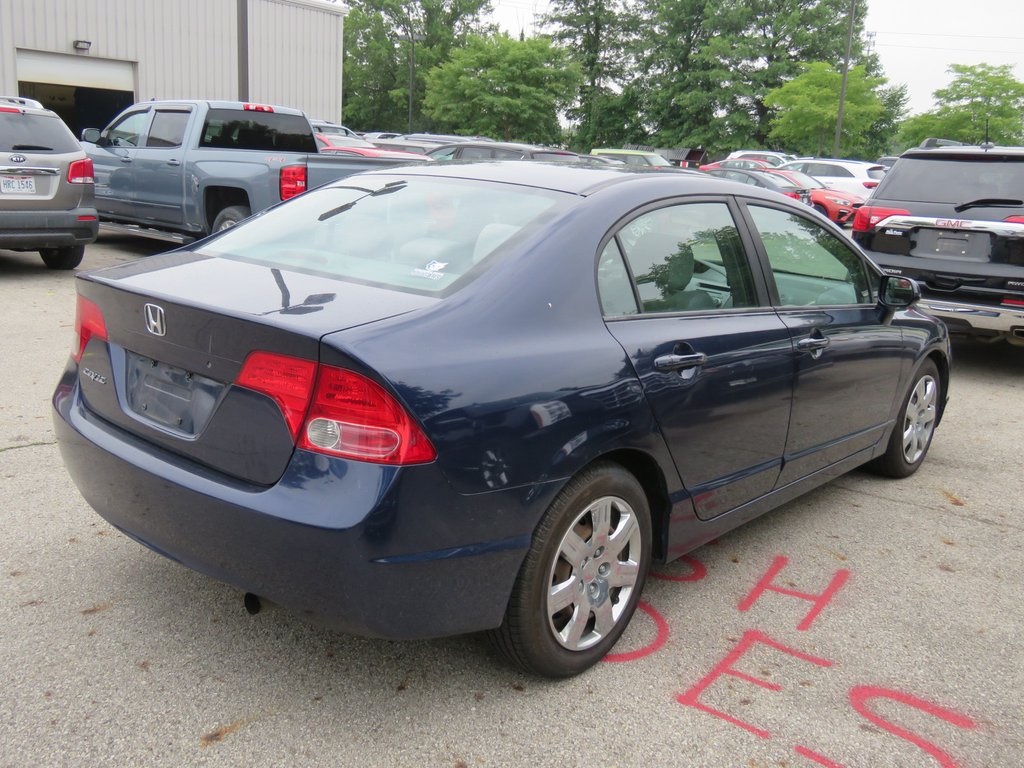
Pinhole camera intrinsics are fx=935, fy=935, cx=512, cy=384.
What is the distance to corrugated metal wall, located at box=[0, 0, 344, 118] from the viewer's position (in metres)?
23.2

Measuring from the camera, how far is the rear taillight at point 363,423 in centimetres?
237

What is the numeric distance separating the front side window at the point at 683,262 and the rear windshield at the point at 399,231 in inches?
12.7

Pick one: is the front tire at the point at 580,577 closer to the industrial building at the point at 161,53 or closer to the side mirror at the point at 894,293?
the side mirror at the point at 894,293

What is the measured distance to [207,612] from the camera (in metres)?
3.21

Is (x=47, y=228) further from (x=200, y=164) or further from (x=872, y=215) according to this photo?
(x=872, y=215)

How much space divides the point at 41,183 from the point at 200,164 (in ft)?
6.01

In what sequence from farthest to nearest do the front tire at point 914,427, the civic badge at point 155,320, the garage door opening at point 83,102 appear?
the garage door opening at point 83,102
the front tire at point 914,427
the civic badge at point 155,320

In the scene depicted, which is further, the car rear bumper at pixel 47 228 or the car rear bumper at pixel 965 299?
the car rear bumper at pixel 47 228

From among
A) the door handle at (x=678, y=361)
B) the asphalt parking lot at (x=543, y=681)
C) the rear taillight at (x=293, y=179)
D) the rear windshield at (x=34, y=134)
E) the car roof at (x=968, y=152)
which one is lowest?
the asphalt parking lot at (x=543, y=681)

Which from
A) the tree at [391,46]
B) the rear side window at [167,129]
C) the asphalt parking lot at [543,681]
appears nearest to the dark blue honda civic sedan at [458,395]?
the asphalt parking lot at [543,681]

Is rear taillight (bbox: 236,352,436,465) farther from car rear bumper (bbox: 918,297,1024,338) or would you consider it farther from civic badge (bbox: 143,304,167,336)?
car rear bumper (bbox: 918,297,1024,338)

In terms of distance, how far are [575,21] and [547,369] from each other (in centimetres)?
6881

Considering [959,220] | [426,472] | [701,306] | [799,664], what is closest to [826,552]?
[799,664]

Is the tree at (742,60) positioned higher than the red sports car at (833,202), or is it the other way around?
the tree at (742,60)
